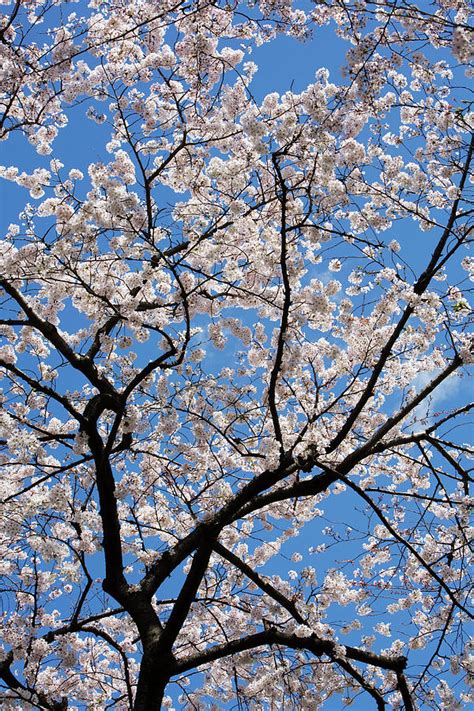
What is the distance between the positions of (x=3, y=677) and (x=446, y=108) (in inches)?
261

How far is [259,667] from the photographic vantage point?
23.5 ft

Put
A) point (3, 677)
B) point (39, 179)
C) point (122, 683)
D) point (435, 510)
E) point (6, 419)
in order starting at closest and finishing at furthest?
point (6, 419) → point (3, 677) → point (39, 179) → point (435, 510) → point (122, 683)

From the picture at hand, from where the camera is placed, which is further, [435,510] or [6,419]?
[435,510]

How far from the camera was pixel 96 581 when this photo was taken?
24.1 feet

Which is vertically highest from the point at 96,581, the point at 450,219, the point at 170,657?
the point at 450,219

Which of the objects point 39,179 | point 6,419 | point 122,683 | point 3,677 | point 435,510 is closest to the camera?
point 6,419

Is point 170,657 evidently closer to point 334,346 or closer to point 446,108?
point 334,346

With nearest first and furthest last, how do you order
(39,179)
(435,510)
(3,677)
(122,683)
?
1. (3,677)
2. (39,179)
3. (435,510)
4. (122,683)

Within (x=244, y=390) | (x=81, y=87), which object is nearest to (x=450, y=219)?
(x=244, y=390)

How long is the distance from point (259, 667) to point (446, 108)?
5.89 m

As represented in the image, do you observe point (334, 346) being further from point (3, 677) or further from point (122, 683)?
point (122, 683)

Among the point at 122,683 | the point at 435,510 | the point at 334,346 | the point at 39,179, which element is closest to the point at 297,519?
the point at 435,510

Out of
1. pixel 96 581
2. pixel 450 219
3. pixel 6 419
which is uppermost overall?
pixel 450 219

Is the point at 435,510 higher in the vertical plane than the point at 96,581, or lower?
higher
